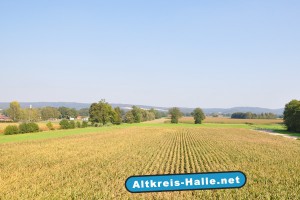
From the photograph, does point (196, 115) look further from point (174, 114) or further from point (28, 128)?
point (28, 128)

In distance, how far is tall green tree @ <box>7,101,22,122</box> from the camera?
122 meters

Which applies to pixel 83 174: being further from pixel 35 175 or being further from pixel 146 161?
pixel 146 161

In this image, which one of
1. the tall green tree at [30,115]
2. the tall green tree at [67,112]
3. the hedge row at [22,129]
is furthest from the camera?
the tall green tree at [67,112]

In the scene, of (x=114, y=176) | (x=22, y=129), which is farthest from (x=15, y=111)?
(x=114, y=176)

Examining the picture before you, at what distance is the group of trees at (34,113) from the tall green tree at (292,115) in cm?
10152

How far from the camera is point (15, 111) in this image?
403 ft

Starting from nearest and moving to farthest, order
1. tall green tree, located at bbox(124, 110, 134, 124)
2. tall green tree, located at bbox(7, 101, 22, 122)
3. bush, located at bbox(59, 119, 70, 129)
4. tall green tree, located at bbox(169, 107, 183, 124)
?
bush, located at bbox(59, 119, 70, 129), tall green tree, located at bbox(7, 101, 22, 122), tall green tree, located at bbox(124, 110, 134, 124), tall green tree, located at bbox(169, 107, 183, 124)

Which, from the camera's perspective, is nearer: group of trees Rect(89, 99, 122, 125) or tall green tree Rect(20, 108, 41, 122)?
group of trees Rect(89, 99, 122, 125)

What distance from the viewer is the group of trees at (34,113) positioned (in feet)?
405

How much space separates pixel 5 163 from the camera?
1029 inches

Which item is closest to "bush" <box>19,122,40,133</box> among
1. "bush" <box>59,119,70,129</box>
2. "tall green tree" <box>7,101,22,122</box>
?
"bush" <box>59,119,70,129</box>

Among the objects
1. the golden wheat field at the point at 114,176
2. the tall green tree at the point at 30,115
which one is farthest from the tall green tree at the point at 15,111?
the golden wheat field at the point at 114,176

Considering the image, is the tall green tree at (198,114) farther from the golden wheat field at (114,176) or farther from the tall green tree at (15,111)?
the golden wheat field at (114,176)

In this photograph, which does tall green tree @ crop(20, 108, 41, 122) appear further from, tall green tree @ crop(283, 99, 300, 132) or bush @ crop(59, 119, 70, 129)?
tall green tree @ crop(283, 99, 300, 132)
